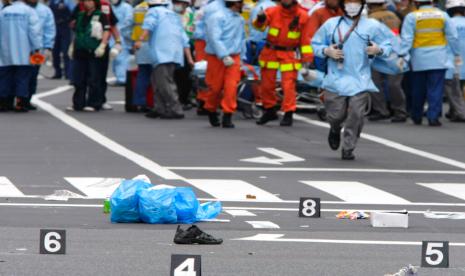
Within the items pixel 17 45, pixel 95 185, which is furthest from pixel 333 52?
pixel 17 45

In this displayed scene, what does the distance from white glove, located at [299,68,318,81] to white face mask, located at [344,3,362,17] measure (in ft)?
17.4

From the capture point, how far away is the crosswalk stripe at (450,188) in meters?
15.5

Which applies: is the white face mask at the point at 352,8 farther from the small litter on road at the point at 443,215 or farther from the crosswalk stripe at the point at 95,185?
the small litter on road at the point at 443,215

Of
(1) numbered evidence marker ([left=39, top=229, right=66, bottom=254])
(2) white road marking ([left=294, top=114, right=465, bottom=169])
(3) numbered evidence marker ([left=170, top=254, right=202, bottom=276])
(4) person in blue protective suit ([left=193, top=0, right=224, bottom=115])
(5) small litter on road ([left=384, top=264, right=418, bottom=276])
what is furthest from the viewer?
(4) person in blue protective suit ([left=193, top=0, right=224, bottom=115])

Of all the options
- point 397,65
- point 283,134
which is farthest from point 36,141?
point 397,65

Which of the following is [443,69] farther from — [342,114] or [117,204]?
[117,204]

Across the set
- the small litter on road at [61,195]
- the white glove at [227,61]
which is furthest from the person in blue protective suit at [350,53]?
the small litter on road at [61,195]

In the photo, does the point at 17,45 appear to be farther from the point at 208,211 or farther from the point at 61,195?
the point at 208,211

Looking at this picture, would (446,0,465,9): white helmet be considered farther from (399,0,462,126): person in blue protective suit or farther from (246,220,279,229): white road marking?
(246,220,279,229): white road marking

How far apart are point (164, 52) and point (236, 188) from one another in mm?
9907

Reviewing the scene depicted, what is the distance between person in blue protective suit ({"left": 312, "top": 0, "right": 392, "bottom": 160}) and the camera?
18.5m

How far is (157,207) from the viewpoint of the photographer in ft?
40.9

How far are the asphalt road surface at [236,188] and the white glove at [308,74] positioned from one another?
2.40ft

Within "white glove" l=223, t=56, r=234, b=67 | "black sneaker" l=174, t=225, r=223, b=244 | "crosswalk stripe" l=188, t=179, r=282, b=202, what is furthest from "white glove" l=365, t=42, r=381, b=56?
"black sneaker" l=174, t=225, r=223, b=244
